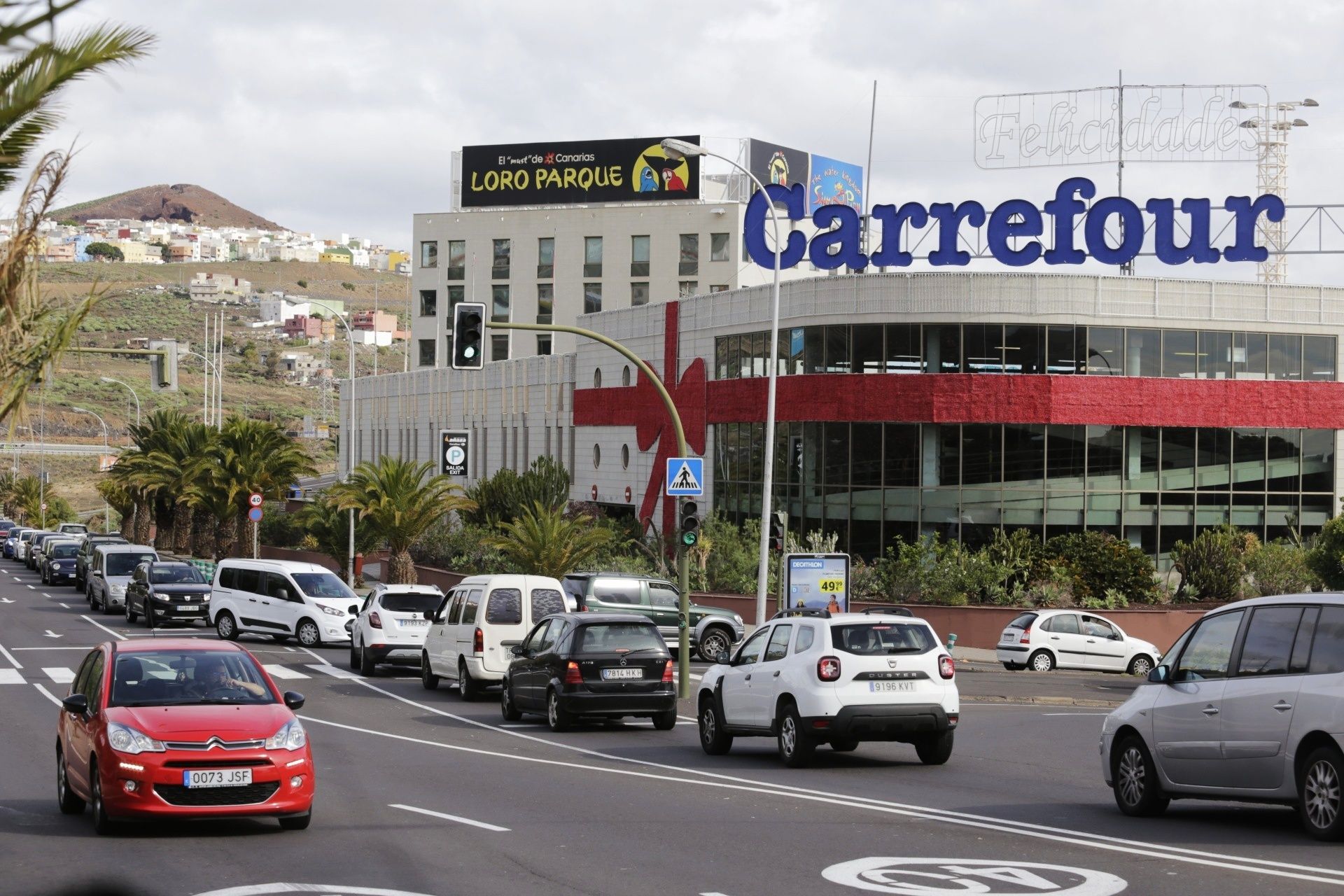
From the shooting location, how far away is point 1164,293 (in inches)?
1793

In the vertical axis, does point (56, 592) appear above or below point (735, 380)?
below

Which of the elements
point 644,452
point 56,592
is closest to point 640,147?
point 644,452

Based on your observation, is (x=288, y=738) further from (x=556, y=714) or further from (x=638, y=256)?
(x=638, y=256)

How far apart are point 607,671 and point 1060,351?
86.3ft

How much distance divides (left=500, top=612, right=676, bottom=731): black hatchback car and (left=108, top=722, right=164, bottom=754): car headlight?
9580mm

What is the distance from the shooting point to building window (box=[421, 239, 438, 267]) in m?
89.3

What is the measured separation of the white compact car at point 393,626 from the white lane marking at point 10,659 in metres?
6.24

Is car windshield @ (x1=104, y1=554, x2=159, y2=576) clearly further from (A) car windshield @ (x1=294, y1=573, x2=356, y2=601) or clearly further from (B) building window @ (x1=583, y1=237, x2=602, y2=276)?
(B) building window @ (x1=583, y1=237, x2=602, y2=276)

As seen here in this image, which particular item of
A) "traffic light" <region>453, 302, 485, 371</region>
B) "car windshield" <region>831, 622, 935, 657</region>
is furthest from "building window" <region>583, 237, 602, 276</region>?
"car windshield" <region>831, 622, 935, 657</region>

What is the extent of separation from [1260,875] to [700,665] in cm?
2416

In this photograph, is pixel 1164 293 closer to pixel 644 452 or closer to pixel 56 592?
pixel 644 452

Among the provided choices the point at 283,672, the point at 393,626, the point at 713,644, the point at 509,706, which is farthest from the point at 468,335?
the point at 713,644

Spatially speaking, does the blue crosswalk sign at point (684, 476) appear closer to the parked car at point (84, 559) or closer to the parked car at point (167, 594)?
the parked car at point (167, 594)

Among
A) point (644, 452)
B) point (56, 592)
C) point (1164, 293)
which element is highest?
point (1164, 293)
